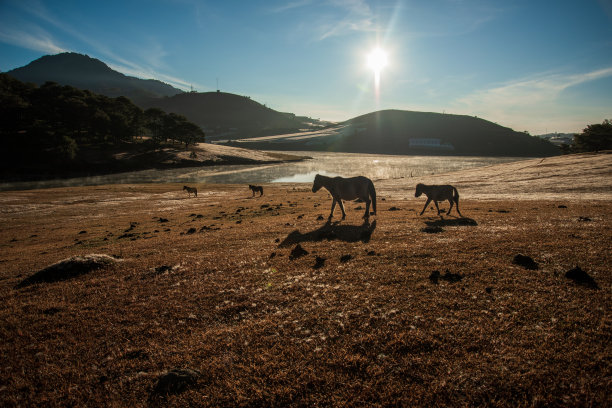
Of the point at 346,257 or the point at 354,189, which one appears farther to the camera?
the point at 354,189

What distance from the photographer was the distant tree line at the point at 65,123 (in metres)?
92.8

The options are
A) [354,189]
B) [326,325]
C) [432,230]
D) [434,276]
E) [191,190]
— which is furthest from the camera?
[191,190]

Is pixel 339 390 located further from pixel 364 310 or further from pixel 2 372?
pixel 2 372

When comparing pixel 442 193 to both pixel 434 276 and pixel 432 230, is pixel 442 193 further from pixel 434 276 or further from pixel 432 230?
pixel 434 276

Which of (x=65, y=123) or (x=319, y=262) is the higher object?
(x=65, y=123)

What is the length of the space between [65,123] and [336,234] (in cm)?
14012

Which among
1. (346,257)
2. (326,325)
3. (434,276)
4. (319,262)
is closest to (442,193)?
(346,257)

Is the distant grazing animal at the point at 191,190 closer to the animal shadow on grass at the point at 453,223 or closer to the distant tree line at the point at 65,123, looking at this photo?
the animal shadow on grass at the point at 453,223

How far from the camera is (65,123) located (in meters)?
110

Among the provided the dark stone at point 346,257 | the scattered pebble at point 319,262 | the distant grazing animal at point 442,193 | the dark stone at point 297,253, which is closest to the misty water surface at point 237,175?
the distant grazing animal at point 442,193

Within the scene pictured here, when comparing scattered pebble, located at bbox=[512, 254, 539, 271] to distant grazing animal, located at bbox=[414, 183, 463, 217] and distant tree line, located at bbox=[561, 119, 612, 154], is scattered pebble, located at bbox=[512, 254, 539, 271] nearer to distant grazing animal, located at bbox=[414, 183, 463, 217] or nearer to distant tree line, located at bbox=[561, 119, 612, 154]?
distant grazing animal, located at bbox=[414, 183, 463, 217]

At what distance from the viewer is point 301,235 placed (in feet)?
51.7

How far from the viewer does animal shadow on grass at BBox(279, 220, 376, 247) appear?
14.4m

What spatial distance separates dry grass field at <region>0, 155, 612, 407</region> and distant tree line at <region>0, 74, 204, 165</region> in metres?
111
